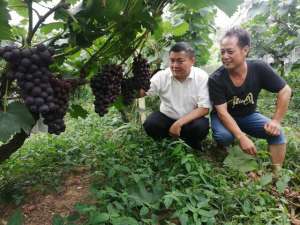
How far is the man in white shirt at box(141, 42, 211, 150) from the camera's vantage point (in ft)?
10.6

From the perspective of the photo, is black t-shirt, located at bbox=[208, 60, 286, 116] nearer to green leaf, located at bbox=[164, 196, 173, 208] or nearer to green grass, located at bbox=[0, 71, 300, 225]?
green grass, located at bbox=[0, 71, 300, 225]

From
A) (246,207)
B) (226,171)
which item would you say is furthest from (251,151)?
(246,207)

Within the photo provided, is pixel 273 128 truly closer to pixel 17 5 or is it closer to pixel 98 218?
pixel 98 218

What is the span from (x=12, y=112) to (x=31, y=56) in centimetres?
31

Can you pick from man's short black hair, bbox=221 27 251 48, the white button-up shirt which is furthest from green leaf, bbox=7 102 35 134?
man's short black hair, bbox=221 27 251 48

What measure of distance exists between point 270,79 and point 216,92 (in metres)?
0.44

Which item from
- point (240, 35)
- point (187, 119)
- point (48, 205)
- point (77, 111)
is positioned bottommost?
point (48, 205)

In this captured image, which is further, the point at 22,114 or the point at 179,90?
the point at 179,90

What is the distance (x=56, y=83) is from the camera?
177 centimetres

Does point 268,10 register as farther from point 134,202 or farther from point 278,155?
point 134,202

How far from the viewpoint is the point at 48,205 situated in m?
2.54

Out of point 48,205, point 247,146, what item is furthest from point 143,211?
point 247,146

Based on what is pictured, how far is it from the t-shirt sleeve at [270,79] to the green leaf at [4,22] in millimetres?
2130

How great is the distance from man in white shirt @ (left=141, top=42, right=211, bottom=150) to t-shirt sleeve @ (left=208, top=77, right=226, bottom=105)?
0.05m
